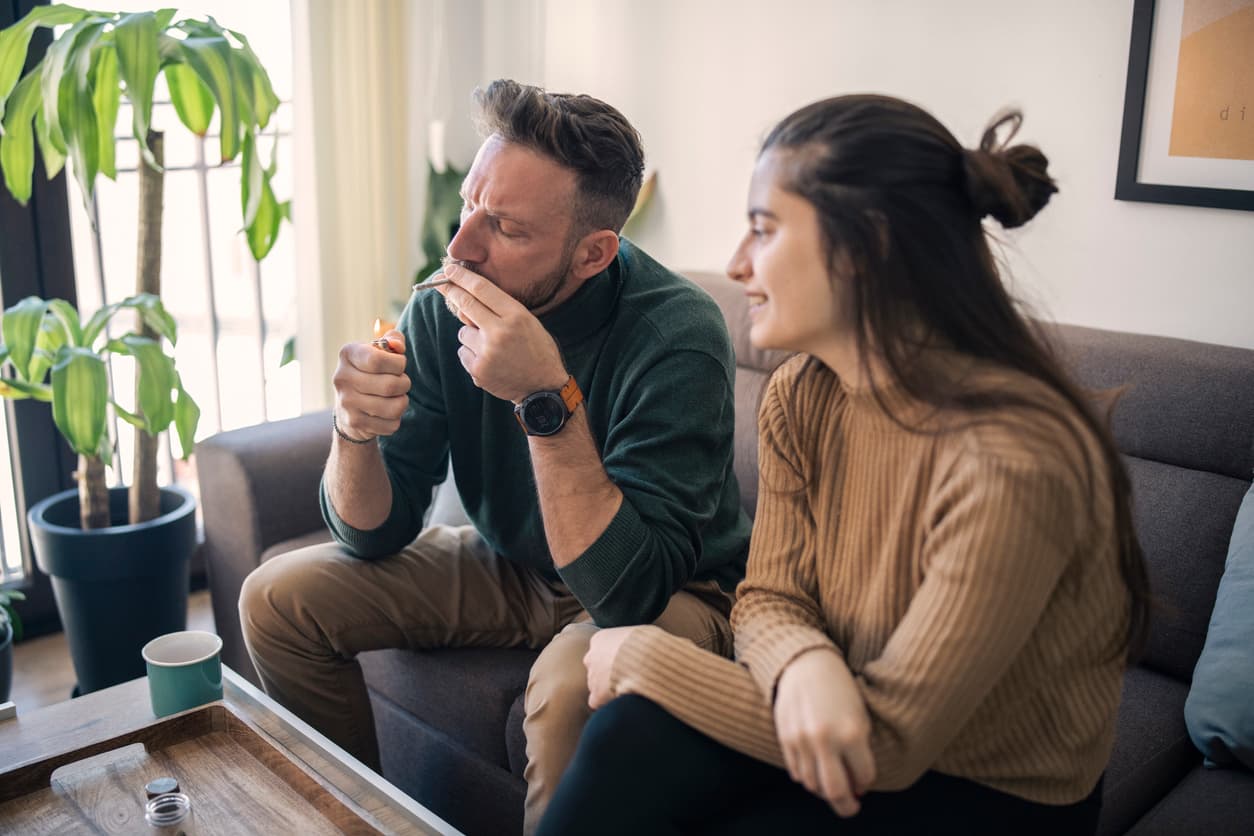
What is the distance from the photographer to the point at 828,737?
967mm

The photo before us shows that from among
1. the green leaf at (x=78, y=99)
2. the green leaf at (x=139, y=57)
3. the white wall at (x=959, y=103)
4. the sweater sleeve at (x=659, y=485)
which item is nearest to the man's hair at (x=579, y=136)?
the sweater sleeve at (x=659, y=485)

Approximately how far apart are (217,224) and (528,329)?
73.8 inches

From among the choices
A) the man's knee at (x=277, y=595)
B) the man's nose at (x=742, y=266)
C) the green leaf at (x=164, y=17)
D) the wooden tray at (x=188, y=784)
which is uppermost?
the green leaf at (x=164, y=17)

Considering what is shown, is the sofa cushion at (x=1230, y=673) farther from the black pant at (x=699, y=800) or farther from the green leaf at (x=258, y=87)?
the green leaf at (x=258, y=87)

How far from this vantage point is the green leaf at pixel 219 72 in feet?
6.68

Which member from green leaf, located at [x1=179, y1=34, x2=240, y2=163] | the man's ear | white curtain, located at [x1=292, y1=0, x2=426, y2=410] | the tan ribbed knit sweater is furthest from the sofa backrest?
white curtain, located at [x1=292, y1=0, x2=426, y2=410]

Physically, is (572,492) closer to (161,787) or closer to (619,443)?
(619,443)

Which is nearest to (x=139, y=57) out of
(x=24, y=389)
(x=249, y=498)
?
(x=24, y=389)

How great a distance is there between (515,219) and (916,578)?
0.73 m

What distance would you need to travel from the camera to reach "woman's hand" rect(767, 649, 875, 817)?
967mm

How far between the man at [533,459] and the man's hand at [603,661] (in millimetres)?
198

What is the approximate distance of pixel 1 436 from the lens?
2646 millimetres

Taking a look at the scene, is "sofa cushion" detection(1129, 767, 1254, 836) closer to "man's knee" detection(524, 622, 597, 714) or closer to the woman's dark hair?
the woman's dark hair

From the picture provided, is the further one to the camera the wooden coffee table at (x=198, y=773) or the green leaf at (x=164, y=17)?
the green leaf at (x=164, y=17)
